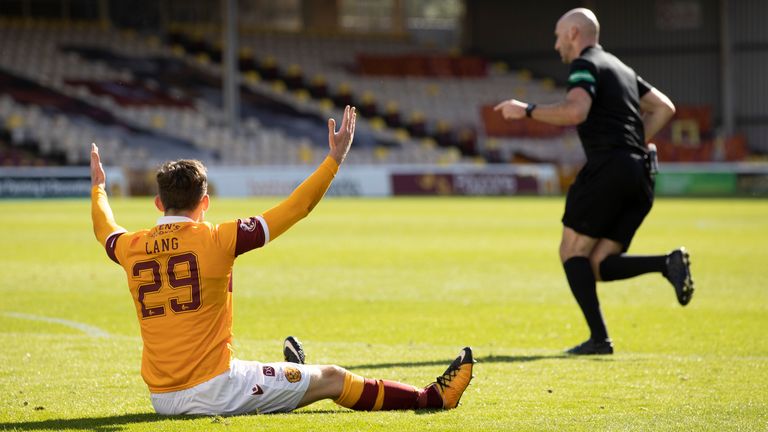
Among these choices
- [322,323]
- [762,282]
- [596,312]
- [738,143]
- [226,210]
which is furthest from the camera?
[738,143]

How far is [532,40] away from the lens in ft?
187

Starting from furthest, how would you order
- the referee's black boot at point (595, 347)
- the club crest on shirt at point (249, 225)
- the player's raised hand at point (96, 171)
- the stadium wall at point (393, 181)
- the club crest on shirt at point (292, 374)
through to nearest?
the stadium wall at point (393, 181), the referee's black boot at point (595, 347), the player's raised hand at point (96, 171), the club crest on shirt at point (292, 374), the club crest on shirt at point (249, 225)

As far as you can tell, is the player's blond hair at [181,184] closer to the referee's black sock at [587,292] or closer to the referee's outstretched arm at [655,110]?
the referee's black sock at [587,292]

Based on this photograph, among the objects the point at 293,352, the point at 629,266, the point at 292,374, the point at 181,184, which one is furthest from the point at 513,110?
the point at 181,184

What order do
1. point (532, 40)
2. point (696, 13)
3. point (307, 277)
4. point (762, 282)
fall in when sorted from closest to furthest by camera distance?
point (762, 282) < point (307, 277) < point (696, 13) < point (532, 40)

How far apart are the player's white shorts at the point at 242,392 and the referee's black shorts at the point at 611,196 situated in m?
3.00

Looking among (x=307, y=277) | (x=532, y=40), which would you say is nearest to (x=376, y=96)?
(x=532, y=40)

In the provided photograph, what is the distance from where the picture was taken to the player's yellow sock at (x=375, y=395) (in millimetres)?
5996

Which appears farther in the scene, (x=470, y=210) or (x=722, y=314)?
(x=470, y=210)

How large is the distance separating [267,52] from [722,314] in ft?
142

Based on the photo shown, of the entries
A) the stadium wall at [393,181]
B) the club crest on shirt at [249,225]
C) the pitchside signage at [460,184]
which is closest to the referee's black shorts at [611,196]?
the club crest on shirt at [249,225]

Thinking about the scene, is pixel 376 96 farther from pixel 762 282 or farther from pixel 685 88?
pixel 762 282

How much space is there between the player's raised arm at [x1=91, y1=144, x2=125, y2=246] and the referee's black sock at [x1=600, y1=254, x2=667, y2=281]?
3568 millimetres

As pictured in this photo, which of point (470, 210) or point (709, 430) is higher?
point (709, 430)
